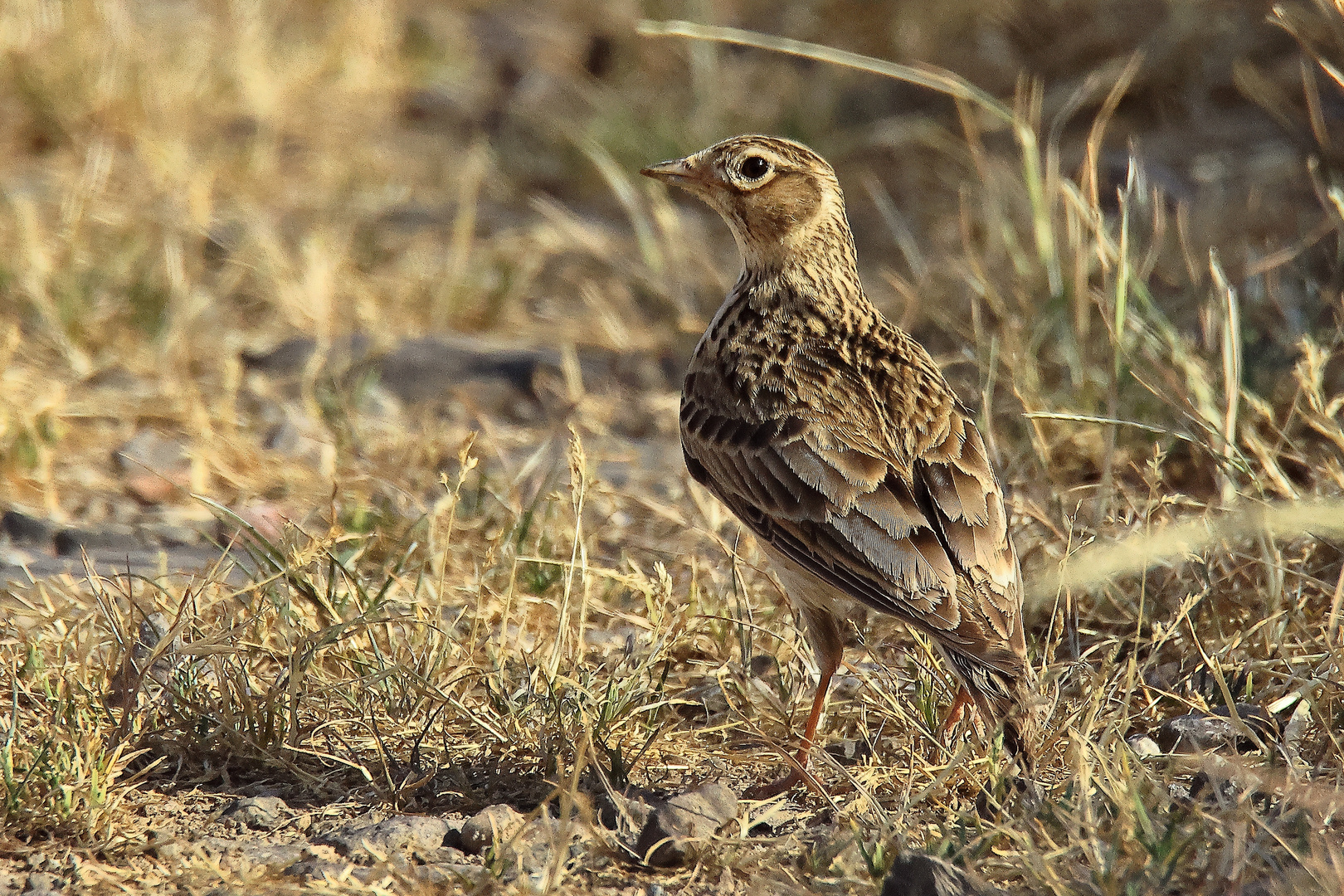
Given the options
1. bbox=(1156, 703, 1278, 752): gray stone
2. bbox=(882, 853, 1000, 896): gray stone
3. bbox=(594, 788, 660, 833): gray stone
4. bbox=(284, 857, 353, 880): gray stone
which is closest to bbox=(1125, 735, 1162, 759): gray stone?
bbox=(1156, 703, 1278, 752): gray stone

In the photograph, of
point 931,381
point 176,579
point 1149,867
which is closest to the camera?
point 1149,867

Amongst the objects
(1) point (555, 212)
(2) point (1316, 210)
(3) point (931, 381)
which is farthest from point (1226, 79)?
(3) point (931, 381)

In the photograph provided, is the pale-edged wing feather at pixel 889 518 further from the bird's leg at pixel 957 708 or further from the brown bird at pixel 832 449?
the bird's leg at pixel 957 708

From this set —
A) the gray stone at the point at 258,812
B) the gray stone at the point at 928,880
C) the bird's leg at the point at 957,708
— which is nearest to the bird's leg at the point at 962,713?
the bird's leg at the point at 957,708

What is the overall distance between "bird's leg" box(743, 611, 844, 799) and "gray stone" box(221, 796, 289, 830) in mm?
1034

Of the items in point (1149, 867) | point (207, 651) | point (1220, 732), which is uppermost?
point (207, 651)

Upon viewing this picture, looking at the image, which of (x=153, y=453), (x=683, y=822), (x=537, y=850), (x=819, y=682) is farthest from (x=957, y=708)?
(x=153, y=453)

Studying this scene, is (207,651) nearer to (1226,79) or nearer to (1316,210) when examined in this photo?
(1316,210)

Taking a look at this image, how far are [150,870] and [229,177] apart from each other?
5204 millimetres

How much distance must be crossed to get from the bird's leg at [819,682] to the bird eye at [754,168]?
1345mm

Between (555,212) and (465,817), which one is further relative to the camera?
(555,212)

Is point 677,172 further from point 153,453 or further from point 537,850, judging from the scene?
point 153,453

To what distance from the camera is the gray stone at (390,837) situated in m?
3.10

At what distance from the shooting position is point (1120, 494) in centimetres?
448
